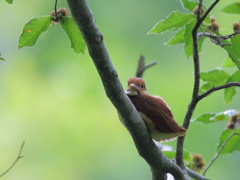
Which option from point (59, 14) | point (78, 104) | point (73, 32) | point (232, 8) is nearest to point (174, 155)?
point (232, 8)

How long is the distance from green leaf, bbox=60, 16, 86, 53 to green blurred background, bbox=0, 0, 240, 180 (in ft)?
18.0

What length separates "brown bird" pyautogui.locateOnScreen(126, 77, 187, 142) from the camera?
254cm

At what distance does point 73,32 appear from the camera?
2484mm

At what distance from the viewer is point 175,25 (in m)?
2.85

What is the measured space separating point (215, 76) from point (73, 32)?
1.05 meters

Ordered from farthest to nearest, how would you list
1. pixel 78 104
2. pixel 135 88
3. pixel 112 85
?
pixel 78 104 → pixel 135 88 → pixel 112 85

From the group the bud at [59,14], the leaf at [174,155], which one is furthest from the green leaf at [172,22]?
the leaf at [174,155]

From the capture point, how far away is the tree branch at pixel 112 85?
203 centimetres

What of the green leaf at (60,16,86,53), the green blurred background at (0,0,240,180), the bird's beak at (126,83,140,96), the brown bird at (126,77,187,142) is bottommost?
the green blurred background at (0,0,240,180)

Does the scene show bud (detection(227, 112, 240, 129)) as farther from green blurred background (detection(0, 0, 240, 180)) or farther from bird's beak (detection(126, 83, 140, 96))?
green blurred background (detection(0, 0, 240, 180))

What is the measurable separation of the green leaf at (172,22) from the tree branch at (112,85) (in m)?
0.66

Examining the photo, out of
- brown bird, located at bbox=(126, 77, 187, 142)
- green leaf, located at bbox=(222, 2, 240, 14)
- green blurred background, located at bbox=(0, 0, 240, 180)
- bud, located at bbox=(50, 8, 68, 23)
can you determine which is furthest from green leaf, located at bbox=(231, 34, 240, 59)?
green blurred background, located at bbox=(0, 0, 240, 180)

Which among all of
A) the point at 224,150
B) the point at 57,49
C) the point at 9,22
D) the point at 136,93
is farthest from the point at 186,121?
the point at 9,22

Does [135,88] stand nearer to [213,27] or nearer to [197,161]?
[213,27]
